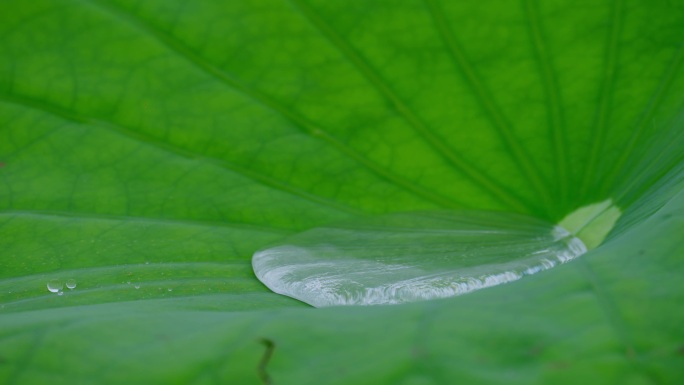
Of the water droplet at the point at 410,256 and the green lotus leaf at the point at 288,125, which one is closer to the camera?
the water droplet at the point at 410,256

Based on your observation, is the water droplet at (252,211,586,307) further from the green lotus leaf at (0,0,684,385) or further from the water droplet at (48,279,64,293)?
the water droplet at (48,279,64,293)

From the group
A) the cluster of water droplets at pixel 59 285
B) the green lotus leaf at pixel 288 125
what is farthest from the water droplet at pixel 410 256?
the cluster of water droplets at pixel 59 285

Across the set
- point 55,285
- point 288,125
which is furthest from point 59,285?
point 288,125

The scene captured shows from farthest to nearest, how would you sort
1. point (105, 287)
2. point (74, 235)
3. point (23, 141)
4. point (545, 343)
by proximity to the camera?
point (23, 141) → point (74, 235) → point (105, 287) → point (545, 343)

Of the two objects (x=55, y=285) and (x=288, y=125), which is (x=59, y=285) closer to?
(x=55, y=285)

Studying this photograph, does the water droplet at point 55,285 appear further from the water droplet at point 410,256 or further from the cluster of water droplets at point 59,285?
the water droplet at point 410,256

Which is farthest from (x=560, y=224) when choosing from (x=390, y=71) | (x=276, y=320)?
(x=276, y=320)

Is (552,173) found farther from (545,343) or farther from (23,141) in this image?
(23,141)
